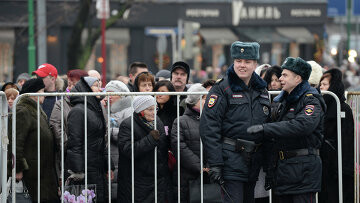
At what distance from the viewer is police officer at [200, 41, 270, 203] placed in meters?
6.69

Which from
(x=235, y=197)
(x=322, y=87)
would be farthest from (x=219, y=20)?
(x=235, y=197)

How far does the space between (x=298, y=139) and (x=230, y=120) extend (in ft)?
2.10

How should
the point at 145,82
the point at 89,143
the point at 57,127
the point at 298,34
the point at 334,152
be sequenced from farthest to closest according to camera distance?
the point at 298,34, the point at 145,82, the point at 334,152, the point at 57,127, the point at 89,143

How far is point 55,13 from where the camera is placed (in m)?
33.8

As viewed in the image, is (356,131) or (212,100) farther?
(356,131)

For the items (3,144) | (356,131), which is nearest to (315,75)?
(356,131)

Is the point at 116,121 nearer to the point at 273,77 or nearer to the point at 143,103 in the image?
the point at 143,103

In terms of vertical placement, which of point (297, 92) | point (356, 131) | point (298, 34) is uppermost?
point (298, 34)

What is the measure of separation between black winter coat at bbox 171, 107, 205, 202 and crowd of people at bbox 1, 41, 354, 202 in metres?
0.01

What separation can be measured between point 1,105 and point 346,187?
12.7 ft

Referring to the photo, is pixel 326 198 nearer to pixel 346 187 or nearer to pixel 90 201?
pixel 346 187

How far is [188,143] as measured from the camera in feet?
26.1

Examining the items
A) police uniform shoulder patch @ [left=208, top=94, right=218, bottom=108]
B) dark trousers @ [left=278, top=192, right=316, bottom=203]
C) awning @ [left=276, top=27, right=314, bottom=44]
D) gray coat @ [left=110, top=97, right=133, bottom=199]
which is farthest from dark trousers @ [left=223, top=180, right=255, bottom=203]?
awning @ [left=276, top=27, right=314, bottom=44]

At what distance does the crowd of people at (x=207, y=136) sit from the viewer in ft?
22.2
